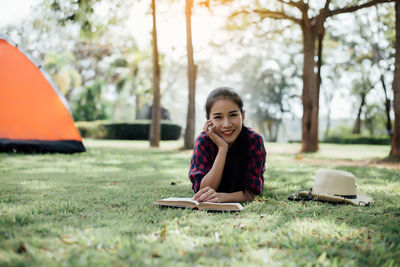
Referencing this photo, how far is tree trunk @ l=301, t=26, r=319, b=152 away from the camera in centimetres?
1011

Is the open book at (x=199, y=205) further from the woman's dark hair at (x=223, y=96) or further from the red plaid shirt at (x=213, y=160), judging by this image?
the woman's dark hair at (x=223, y=96)

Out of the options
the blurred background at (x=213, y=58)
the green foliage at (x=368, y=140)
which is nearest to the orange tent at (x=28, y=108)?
the blurred background at (x=213, y=58)

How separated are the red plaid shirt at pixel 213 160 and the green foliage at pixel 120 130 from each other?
16709mm

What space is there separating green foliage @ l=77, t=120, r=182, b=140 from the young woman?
16.8m

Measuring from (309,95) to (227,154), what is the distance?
788 centimetres

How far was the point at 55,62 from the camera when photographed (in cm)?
2269

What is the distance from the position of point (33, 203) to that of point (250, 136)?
1889 mm

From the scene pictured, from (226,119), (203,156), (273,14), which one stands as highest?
(273,14)

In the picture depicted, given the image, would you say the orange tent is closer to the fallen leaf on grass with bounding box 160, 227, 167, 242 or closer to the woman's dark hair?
the woman's dark hair

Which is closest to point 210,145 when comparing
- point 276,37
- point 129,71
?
point 276,37

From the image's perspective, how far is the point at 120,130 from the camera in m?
19.6

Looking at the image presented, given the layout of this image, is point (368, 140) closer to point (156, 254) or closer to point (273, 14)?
point (273, 14)

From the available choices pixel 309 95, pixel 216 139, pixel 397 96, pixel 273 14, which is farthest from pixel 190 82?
pixel 216 139

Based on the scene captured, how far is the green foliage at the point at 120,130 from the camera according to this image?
1939cm
